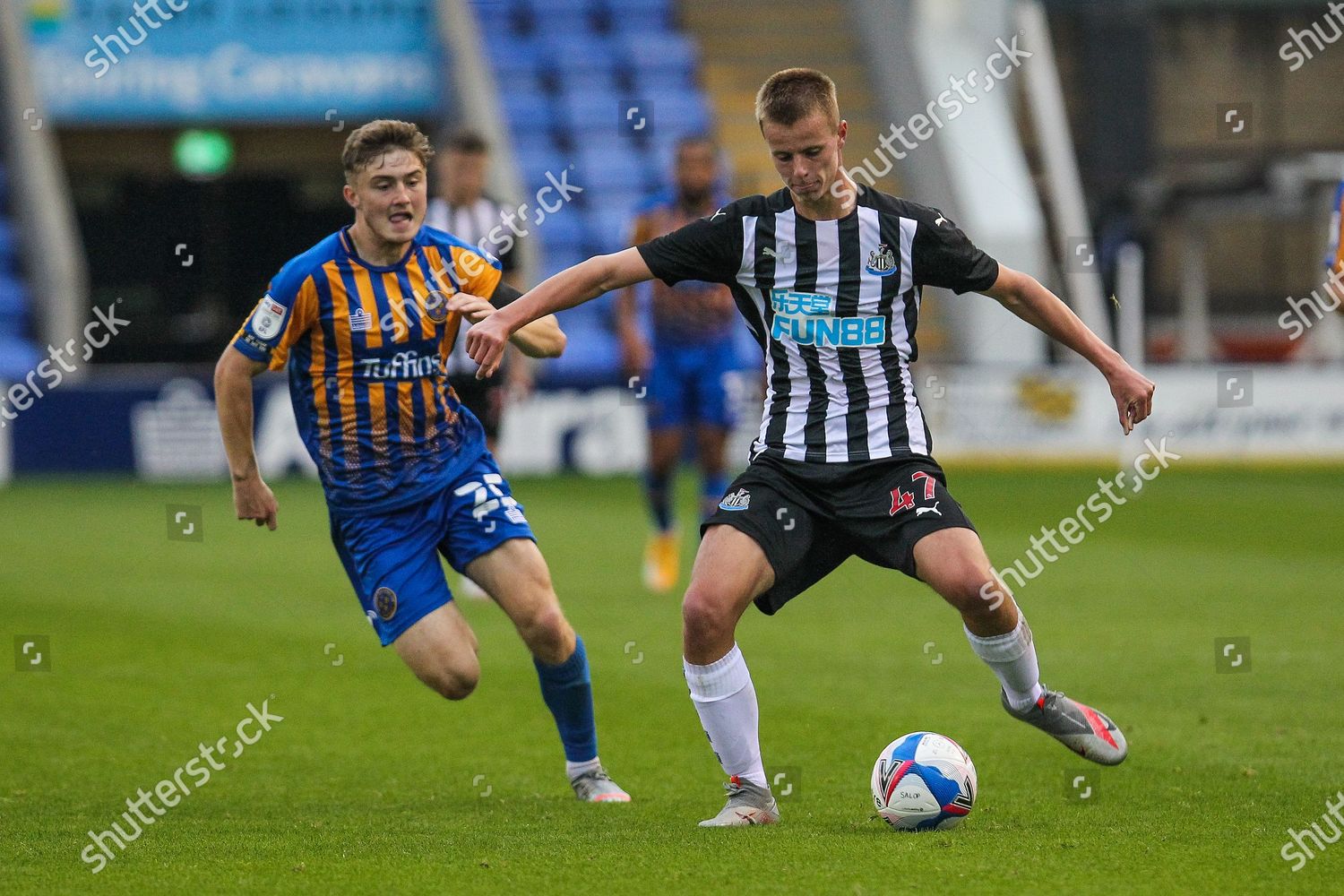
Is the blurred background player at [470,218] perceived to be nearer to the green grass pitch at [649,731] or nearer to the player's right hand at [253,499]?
the green grass pitch at [649,731]

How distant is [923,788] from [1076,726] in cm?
75

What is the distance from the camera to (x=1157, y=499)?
15.4 m

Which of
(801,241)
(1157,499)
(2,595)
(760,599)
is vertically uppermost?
(801,241)

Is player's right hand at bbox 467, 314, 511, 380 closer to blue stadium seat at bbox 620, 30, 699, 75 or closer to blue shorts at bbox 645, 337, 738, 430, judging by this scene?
blue shorts at bbox 645, 337, 738, 430

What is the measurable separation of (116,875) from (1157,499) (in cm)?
1215

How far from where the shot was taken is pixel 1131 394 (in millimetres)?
5027

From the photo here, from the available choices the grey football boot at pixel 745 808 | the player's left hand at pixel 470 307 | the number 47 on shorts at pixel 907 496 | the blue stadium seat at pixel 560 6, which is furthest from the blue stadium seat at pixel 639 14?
the grey football boot at pixel 745 808

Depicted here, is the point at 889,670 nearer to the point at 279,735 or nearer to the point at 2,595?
the point at 279,735

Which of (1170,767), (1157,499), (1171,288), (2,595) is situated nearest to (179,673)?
(2,595)

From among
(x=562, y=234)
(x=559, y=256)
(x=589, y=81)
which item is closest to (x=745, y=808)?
(x=559, y=256)

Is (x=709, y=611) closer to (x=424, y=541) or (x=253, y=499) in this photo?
(x=424, y=541)

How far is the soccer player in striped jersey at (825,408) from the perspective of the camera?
5.01 metres

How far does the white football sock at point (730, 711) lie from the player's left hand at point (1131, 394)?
47.9 inches

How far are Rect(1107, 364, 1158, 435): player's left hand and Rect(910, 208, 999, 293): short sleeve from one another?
0.43 metres
